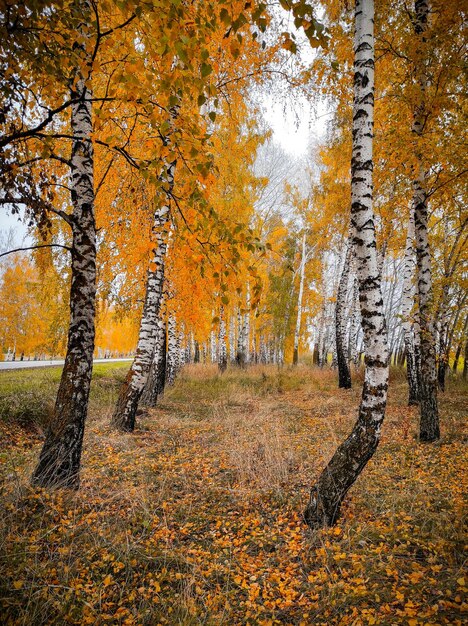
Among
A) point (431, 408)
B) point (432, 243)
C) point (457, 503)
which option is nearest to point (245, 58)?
point (431, 408)

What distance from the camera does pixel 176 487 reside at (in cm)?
426

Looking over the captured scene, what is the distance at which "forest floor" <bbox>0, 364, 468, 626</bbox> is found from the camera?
237 centimetres

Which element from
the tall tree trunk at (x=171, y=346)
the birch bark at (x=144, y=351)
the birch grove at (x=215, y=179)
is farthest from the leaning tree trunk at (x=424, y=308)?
the tall tree trunk at (x=171, y=346)

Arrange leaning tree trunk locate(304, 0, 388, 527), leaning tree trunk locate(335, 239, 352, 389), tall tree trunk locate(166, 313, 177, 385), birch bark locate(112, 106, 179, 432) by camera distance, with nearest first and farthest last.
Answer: leaning tree trunk locate(304, 0, 388, 527)
birch bark locate(112, 106, 179, 432)
tall tree trunk locate(166, 313, 177, 385)
leaning tree trunk locate(335, 239, 352, 389)

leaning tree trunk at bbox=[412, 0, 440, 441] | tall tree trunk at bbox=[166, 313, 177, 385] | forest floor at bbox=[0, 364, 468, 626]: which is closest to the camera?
forest floor at bbox=[0, 364, 468, 626]

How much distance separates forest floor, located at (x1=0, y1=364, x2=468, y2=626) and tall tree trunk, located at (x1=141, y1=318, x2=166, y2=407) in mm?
2644

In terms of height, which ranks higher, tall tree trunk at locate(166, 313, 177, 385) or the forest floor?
tall tree trunk at locate(166, 313, 177, 385)

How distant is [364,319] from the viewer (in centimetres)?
348

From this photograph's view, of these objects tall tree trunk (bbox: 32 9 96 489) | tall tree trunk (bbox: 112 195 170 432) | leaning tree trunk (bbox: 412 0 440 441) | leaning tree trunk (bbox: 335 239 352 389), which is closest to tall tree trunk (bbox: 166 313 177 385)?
tall tree trunk (bbox: 112 195 170 432)

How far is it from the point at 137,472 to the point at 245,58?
805 cm

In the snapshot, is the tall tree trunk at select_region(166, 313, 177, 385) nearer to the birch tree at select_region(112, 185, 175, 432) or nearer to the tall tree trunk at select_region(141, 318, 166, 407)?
the tall tree trunk at select_region(141, 318, 166, 407)

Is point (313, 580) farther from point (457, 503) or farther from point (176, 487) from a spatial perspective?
point (176, 487)

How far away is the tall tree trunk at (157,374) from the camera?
8688 mm

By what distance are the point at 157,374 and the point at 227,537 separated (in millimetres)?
6145
